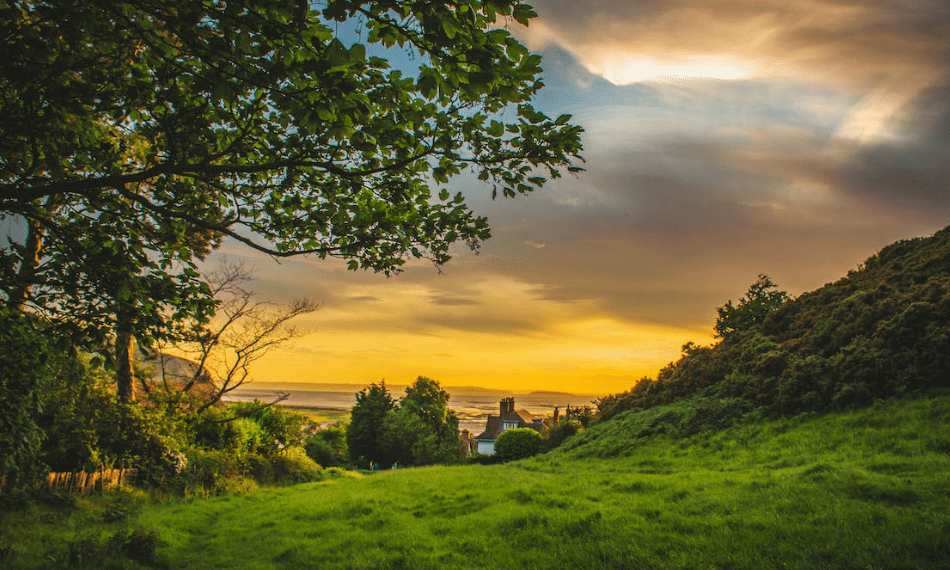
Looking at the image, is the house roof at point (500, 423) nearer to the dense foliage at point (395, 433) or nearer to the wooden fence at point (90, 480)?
the dense foliage at point (395, 433)

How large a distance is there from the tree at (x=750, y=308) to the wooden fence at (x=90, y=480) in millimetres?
38072

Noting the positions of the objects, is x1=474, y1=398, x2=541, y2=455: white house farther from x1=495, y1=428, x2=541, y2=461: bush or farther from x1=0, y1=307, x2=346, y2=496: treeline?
x1=0, y1=307, x2=346, y2=496: treeline

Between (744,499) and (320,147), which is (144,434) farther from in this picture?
(744,499)

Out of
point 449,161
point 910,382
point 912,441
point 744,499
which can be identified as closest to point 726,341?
point 910,382

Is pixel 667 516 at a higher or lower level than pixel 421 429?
higher

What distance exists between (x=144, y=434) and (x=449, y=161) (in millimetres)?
18644

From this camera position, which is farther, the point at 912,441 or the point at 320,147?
the point at 912,441

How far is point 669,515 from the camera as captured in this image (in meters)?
9.13

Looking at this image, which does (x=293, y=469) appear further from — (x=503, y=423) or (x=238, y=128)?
(x=503, y=423)

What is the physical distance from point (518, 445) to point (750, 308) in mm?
21912

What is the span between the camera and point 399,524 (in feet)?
37.0

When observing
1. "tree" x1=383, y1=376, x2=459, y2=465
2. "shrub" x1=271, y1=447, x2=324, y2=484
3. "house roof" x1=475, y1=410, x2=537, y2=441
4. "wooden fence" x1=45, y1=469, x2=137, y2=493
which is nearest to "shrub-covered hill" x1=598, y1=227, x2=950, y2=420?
"shrub" x1=271, y1=447, x2=324, y2=484

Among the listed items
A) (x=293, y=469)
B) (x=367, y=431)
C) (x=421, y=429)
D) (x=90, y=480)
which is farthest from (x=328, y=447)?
(x=90, y=480)

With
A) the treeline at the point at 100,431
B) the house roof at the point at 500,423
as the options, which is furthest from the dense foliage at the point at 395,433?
the house roof at the point at 500,423
